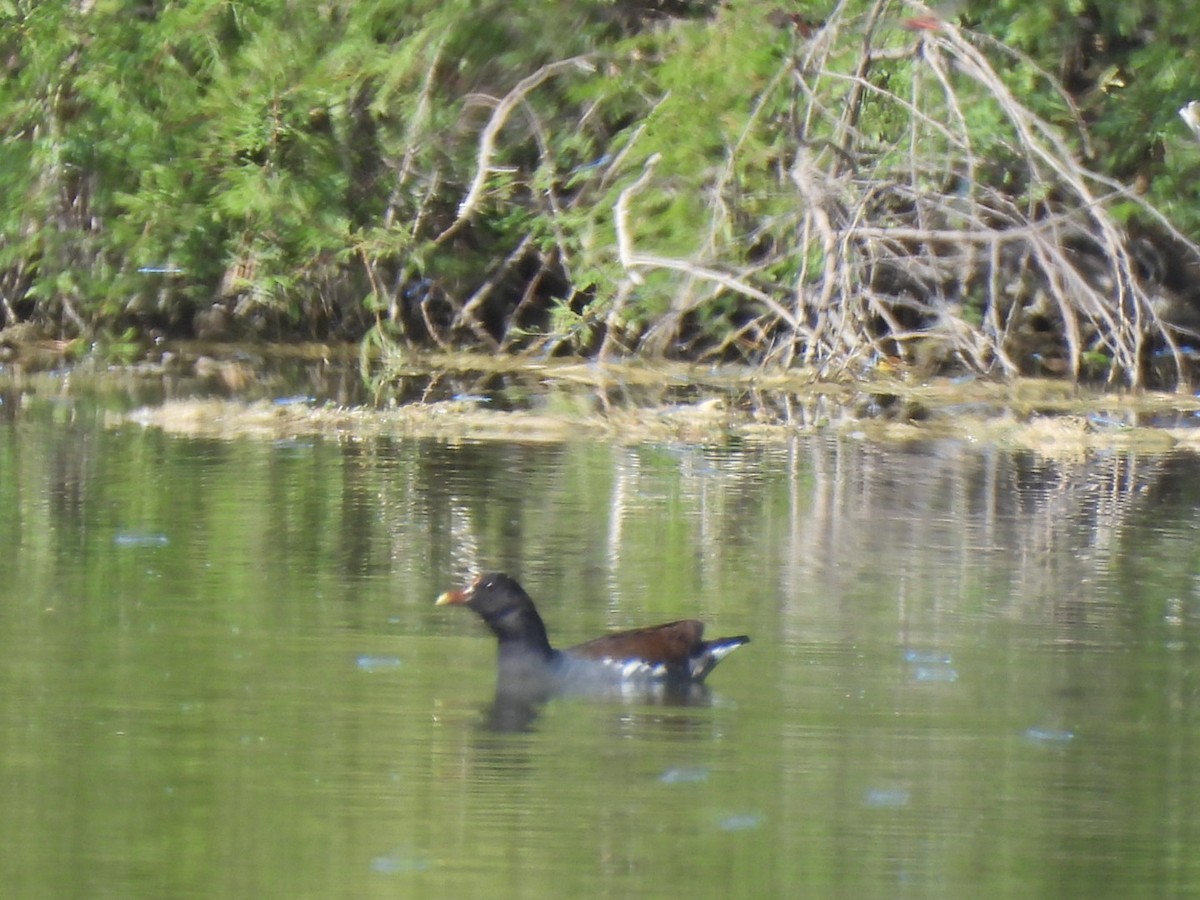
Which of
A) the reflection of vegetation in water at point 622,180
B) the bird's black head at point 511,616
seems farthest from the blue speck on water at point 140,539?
the reflection of vegetation in water at point 622,180

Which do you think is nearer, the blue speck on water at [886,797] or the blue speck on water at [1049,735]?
the blue speck on water at [886,797]

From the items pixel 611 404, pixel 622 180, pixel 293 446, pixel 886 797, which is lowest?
pixel 886 797

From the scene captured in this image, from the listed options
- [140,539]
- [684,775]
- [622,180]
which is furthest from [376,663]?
[622,180]

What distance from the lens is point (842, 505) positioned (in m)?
10.0

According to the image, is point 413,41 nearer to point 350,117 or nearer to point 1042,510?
point 350,117

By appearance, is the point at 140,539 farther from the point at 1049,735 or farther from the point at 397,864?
the point at 397,864

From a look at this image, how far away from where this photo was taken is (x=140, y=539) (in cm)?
875

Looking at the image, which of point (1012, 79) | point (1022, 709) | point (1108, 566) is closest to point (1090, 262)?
point (1012, 79)

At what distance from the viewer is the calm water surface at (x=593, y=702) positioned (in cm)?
494

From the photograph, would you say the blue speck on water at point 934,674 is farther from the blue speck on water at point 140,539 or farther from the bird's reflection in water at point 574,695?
the blue speck on water at point 140,539

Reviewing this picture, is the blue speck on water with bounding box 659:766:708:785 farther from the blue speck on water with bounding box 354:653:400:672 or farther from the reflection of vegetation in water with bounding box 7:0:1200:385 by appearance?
the reflection of vegetation in water with bounding box 7:0:1200:385

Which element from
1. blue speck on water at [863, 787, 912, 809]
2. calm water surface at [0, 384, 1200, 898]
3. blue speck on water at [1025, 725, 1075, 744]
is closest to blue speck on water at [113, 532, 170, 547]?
calm water surface at [0, 384, 1200, 898]

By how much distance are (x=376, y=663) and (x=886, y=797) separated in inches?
68.2

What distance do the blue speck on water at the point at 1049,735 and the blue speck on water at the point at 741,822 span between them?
103 cm
